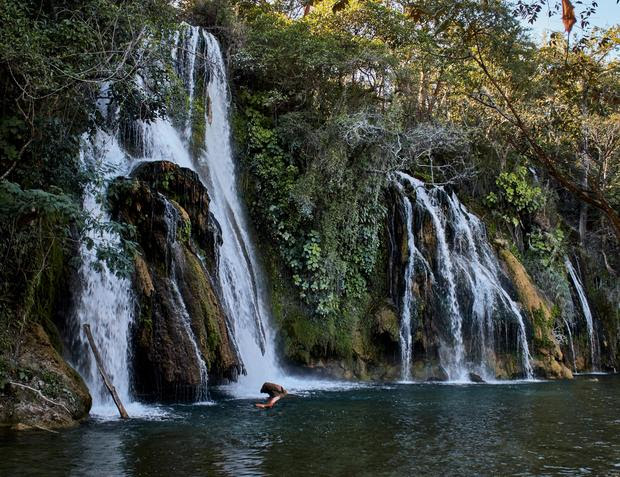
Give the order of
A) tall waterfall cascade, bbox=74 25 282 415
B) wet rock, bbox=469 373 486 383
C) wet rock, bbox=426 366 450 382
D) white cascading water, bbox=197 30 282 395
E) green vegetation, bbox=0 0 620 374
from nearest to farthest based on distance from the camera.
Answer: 1. green vegetation, bbox=0 0 620 374
2. tall waterfall cascade, bbox=74 25 282 415
3. white cascading water, bbox=197 30 282 395
4. wet rock, bbox=426 366 450 382
5. wet rock, bbox=469 373 486 383

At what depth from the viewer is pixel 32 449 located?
7.47 meters

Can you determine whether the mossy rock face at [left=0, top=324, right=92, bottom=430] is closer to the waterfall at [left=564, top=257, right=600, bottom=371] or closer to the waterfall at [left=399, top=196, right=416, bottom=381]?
the waterfall at [left=399, top=196, right=416, bottom=381]

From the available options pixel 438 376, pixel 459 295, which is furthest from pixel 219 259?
pixel 459 295

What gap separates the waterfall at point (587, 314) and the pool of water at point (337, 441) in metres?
10.7

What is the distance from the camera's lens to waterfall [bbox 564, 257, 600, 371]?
74.3ft

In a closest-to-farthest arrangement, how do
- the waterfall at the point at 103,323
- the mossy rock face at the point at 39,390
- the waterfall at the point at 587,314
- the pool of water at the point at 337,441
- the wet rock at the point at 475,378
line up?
the pool of water at the point at 337,441 < the mossy rock face at the point at 39,390 < the waterfall at the point at 103,323 < the wet rock at the point at 475,378 < the waterfall at the point at 587,314

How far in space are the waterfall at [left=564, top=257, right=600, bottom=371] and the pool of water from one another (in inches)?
420

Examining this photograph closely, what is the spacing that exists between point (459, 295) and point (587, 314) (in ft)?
22.1

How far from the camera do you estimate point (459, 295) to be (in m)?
19.1

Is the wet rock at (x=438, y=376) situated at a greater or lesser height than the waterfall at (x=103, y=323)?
lesser

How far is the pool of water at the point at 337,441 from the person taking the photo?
713 cm

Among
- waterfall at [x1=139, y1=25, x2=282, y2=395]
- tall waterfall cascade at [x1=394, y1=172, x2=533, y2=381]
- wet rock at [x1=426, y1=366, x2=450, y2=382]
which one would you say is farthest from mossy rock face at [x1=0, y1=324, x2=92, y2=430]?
wet rock at [x1=426, y1=366, x2=450, y2=382]

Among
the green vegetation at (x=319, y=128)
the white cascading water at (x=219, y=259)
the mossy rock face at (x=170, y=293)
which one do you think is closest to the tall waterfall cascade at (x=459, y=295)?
the green vegetation at (x=319, y=128)

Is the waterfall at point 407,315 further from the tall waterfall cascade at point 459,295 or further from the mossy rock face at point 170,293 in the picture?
the mossy rock face at point 170,293
